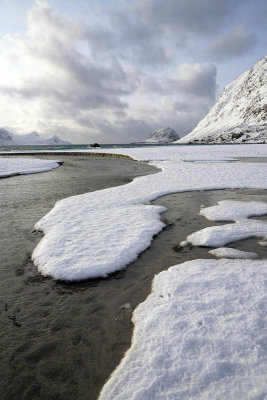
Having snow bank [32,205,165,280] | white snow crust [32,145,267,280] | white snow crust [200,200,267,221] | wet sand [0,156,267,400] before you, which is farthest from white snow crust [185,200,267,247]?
snow bank [32,205,165,280]

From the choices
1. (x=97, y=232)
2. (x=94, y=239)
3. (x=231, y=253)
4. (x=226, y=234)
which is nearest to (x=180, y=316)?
(x=231, y=253)

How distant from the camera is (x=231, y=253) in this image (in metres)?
5.36

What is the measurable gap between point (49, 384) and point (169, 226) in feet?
17.7

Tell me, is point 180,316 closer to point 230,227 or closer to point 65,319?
point 65,319

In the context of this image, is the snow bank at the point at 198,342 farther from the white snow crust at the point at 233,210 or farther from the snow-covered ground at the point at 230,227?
the white snow crust at the point at 233,210

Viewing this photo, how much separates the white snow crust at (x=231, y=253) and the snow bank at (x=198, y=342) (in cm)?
73

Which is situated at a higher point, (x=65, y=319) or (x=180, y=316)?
(x=180, y=316)

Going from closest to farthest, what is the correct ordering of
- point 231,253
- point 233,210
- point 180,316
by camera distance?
point 180,316
point 231,253
point 233,210

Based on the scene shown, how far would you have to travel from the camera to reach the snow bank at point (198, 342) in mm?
2443

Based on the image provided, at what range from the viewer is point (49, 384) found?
2625 millimetres

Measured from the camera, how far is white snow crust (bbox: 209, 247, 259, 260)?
5.22m

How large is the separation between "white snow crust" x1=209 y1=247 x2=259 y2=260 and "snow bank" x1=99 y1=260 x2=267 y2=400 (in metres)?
0.73

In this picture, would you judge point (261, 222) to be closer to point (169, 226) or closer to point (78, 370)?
point (169, 226)

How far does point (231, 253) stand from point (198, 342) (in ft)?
9.28
